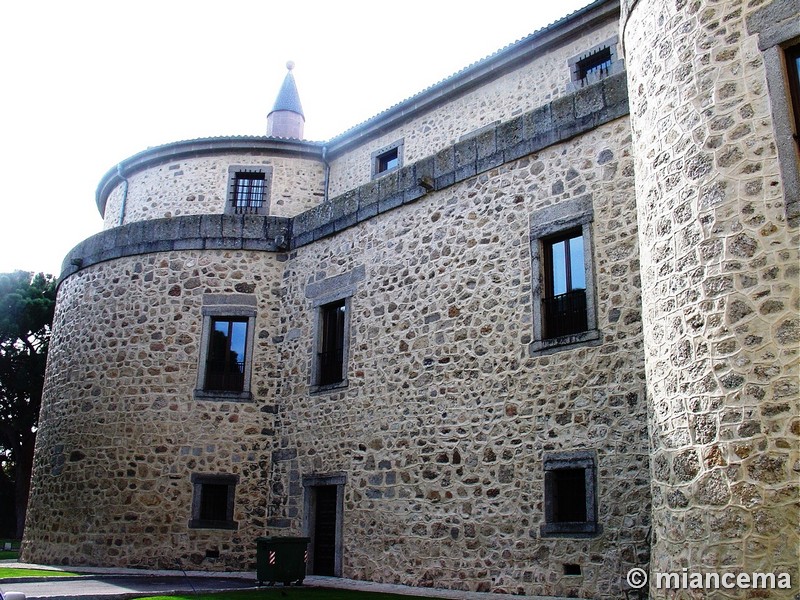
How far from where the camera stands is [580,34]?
14969 millimetres

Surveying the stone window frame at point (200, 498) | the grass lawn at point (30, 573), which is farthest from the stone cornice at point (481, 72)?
the grass lawn at point (30, 573)

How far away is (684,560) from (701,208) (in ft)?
9.08

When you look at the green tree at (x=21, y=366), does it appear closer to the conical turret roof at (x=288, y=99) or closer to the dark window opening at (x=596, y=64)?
the conical turret roof at (x=288, y=99)

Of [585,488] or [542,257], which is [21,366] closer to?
[542,257]

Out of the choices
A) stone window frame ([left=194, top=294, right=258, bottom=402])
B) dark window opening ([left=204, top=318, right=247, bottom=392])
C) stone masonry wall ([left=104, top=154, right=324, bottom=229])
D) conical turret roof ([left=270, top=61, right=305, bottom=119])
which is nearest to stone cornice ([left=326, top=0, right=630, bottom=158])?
stone masonry wall ([left=104, top=154, right=324, bottom=229])

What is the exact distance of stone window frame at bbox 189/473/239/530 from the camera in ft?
43.1

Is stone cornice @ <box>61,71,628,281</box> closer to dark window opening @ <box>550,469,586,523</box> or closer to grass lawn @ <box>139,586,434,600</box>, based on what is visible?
dark window opening @ <box>550,469,586,523</box>

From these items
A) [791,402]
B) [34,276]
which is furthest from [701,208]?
[34,276]

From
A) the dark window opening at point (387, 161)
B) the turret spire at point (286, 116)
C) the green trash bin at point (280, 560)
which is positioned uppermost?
the turret spire at point (286, 116)

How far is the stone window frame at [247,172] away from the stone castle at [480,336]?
0.24 ft

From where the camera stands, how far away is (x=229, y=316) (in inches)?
562

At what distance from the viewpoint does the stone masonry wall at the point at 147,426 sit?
13164 millimetres

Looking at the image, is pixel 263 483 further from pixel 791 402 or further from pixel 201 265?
pixel 791 402

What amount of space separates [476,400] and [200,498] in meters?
5.49
